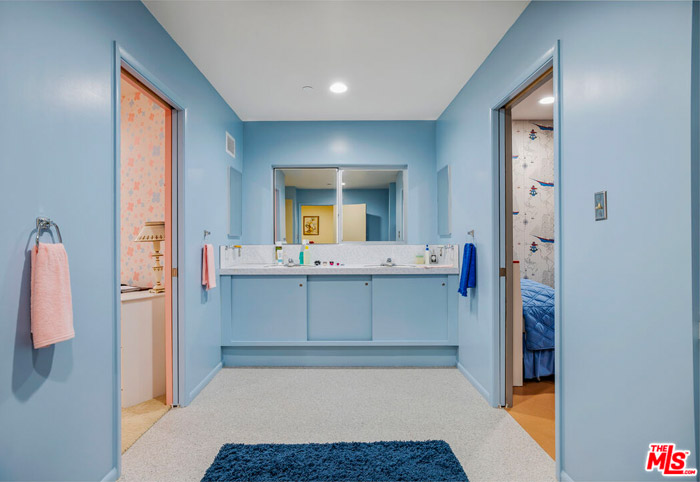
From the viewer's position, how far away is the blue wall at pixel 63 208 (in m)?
1.12

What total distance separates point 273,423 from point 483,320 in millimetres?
1641

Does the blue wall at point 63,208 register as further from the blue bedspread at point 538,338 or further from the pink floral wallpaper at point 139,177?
the blue bedspread at point 538,338

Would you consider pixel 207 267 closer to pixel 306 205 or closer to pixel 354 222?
pixel 306 205

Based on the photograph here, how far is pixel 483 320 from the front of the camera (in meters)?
2.50

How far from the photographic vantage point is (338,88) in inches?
112

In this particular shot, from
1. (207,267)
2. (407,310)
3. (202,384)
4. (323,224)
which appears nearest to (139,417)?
(202,384)

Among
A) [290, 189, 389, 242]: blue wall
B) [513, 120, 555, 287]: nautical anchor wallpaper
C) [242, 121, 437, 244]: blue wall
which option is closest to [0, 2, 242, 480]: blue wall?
[242, 121, 437, 244]: blue wall

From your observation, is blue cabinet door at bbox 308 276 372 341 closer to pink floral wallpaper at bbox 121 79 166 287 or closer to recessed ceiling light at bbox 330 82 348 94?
pink floral wallpaper at bbox 121 79 166 287

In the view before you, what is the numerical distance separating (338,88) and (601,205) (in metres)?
2.20

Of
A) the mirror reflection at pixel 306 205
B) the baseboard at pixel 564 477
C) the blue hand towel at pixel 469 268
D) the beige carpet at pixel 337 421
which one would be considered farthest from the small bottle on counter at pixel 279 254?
the baseboard at pixel 564 477

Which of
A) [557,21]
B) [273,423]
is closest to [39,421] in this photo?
[273,423]

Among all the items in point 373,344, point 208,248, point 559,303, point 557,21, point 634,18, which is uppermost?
point 557,21

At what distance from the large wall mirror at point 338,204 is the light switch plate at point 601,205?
2415 millimetres

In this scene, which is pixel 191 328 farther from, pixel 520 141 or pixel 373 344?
pixel 520 141
